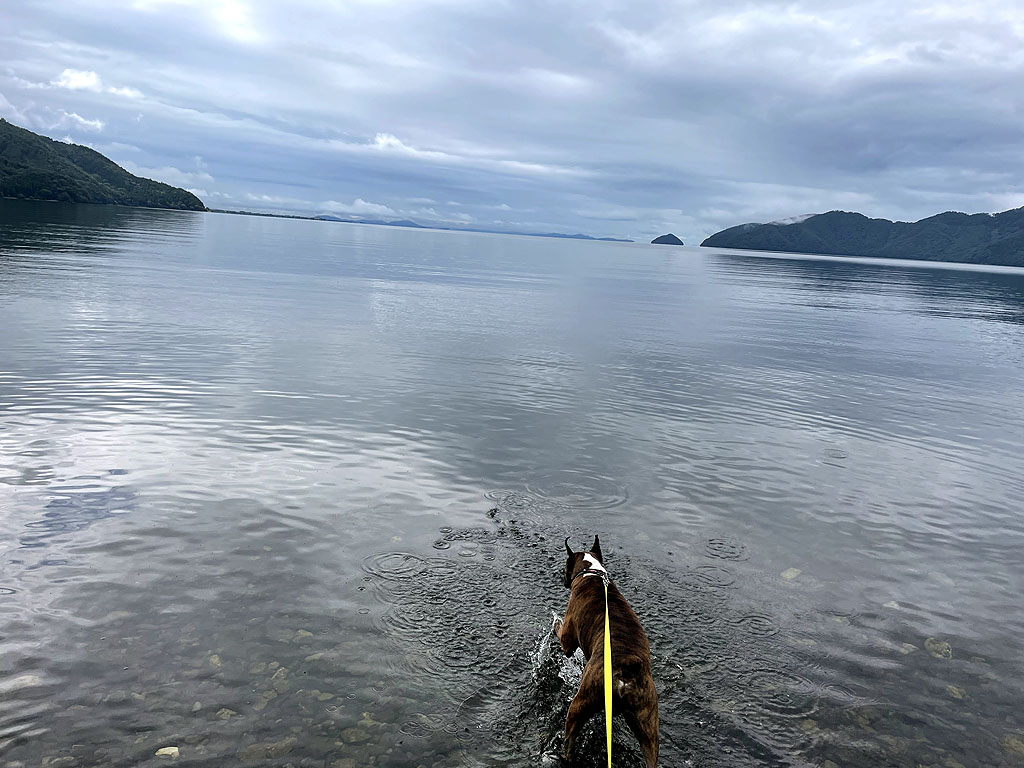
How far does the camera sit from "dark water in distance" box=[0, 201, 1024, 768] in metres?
7.57

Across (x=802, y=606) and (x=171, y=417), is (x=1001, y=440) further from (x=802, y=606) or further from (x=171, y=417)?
(x=171, y=417)

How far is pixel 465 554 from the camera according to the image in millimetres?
11562

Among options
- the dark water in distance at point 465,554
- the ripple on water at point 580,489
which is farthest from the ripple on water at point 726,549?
the ripple on water at point 580,489

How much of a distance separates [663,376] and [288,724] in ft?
79.4

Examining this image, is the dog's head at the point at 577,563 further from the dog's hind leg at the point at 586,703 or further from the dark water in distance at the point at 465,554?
the dog's hind leg at the point at 586,703

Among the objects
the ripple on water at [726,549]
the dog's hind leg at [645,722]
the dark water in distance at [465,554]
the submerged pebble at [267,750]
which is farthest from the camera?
the ripple on water at [726,549]

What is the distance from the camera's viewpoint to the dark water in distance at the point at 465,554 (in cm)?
757

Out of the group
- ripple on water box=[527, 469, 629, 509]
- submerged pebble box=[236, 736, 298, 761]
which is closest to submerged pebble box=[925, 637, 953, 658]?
ripple on water box=[527, 469, 629, 509]

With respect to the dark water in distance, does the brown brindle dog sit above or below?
above

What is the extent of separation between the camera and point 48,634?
27.7ft

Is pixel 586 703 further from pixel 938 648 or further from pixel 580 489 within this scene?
pixel 580 489

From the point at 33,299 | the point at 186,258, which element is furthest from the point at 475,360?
the point at 186,258

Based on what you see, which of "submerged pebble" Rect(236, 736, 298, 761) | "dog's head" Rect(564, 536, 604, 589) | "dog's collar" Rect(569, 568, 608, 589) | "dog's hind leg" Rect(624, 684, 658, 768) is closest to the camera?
"dog's hind leg" Rect(624, 684, 658, 768)

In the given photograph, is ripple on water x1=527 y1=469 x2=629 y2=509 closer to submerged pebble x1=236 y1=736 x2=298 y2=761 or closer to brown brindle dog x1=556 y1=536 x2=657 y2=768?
brown brindle dog x1=556 y1=536 x2=657 y2=768
